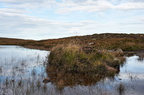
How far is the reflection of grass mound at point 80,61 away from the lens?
45.1 ft

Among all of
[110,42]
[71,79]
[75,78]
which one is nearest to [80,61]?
[75,78]

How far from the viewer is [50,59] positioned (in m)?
16.9

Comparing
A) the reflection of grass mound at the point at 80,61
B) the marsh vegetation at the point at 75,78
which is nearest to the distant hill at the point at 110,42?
the reflection of grass mound at the point at 80,61

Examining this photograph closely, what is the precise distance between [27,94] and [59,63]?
7458 mm

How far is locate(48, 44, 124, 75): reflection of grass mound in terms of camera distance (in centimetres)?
1374

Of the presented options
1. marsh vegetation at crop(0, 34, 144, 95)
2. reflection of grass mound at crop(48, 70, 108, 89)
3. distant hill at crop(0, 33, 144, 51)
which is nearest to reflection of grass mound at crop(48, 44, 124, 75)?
marsh vegetation at crop(0, 34, 144, 95)

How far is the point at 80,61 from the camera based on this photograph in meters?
14.6

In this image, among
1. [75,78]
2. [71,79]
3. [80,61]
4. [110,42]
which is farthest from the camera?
[110,42]

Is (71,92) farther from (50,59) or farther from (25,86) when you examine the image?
(50,59)

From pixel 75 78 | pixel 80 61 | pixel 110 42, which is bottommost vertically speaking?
pixel 75 78

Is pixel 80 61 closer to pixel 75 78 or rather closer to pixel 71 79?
pixel 75 78

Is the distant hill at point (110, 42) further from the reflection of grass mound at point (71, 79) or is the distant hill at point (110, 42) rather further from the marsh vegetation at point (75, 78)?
the reflection of grass mound at point (71, 79)

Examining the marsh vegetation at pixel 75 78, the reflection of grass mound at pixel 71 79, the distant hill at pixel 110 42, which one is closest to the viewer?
the marsh vegetation at pixel 75 78

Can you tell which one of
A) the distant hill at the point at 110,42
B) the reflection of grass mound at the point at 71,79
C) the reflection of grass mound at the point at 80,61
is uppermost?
the distant hill at the point at 110,42
